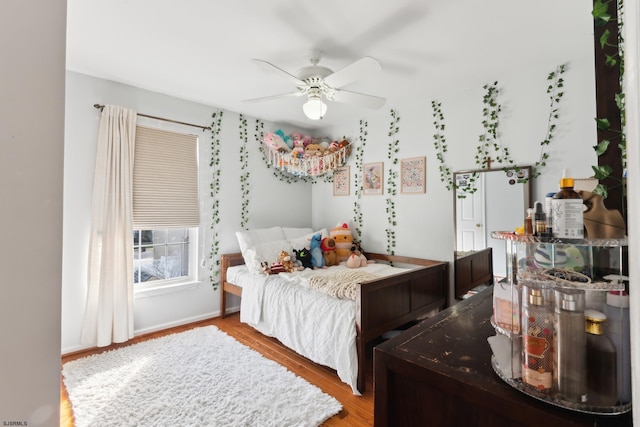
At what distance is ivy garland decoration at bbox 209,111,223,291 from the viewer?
3625 millimetres

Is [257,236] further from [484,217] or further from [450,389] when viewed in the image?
[450,389]

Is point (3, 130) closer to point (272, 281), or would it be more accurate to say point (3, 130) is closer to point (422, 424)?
point (422, 424)

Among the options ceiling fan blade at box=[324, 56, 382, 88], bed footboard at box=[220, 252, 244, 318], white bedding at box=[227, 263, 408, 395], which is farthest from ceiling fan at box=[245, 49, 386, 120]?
bed footboard at box=[220, 252, 244, 318]

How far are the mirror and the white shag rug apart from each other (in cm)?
184

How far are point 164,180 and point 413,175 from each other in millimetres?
2781

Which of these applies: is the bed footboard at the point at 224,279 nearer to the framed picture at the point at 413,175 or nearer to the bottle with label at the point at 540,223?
the framed picture at the point at 413,175

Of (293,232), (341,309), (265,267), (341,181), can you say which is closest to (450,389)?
(341,309)

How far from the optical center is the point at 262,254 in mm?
3391

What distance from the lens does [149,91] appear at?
3.15m

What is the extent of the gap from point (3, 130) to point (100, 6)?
196 cm

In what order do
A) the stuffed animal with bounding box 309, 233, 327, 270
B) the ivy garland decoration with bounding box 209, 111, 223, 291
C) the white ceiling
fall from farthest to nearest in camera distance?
the ivy garland decoration with bounding box 209, 111, 223, 291, the stuffed animal with bounding box 309, 233, 327, 270, the white ceiling

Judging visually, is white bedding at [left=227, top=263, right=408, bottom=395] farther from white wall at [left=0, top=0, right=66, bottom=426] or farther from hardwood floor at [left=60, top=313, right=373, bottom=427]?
white wall at [left=0, top=0, right=66, bottom=426]

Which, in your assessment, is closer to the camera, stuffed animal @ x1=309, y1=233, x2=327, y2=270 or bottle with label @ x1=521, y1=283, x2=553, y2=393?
bottle with label @ x1=521, y1=283, x2=553, y2=393

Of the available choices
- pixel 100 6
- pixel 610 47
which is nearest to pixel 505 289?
pixel 610 47
